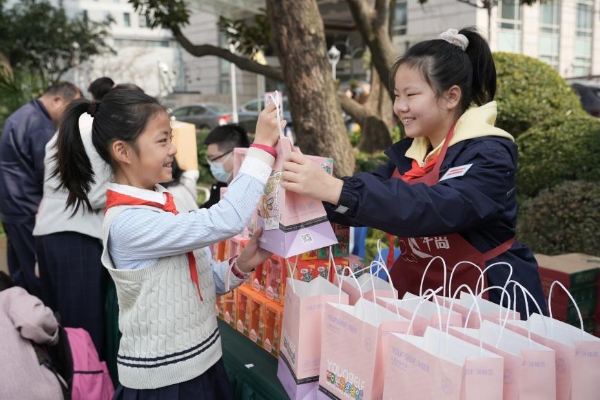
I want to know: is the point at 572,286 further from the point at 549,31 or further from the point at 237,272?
the point at 549,31

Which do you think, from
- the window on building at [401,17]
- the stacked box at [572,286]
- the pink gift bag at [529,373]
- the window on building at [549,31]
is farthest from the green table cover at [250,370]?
the window on building at [401,17]

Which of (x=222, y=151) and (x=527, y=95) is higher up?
(x=527, y=95)

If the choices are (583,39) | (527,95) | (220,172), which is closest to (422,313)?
(220,172)

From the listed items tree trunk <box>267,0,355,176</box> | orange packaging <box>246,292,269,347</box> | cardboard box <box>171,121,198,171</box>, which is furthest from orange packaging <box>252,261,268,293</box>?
tree trunk <box>267,0,355,176</box>

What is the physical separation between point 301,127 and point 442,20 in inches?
792

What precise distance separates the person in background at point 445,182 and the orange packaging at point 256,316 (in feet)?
1.34

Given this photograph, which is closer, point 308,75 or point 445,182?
point 445,182

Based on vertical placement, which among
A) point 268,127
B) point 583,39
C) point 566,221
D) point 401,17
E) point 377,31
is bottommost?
point 566,221

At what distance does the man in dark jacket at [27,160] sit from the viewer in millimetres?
3795

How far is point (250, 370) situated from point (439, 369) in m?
0.81

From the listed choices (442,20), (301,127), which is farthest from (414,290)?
(442,20)

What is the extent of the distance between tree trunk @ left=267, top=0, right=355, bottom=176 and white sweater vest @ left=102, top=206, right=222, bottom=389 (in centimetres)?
288

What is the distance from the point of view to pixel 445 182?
1.45 m

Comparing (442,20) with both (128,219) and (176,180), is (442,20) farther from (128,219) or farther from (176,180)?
(128,219)
